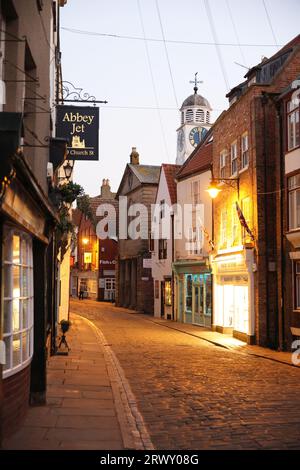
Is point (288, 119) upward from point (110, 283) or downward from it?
upward

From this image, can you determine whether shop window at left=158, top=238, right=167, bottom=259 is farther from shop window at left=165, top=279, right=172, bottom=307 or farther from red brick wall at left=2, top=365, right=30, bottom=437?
red brick wall at left=2, top=365, right=30, bottom=437

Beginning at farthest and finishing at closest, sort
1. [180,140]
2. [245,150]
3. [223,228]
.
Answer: [180,140] < [223,228] < [245,150]

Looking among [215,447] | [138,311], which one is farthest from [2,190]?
[138,311]

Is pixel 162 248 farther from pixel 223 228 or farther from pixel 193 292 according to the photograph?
pixel 223 228

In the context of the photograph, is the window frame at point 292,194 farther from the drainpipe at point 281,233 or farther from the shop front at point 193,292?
the shop front at point 193,292

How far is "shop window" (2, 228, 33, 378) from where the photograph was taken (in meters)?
7.02

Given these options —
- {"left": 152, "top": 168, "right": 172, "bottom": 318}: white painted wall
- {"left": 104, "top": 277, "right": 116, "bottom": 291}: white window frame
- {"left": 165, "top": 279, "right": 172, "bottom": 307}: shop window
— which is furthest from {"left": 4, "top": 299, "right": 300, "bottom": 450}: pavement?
{"left": 104, "top": 277, "right": 116, "bottom": 291}: white window frame

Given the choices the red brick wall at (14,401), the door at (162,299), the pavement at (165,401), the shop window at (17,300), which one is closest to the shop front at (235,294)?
the pavement at (165,401)

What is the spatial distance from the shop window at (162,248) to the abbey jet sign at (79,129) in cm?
2023

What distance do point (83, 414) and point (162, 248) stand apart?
28.0m

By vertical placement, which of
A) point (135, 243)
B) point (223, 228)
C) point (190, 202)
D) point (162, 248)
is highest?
point (190, 202)

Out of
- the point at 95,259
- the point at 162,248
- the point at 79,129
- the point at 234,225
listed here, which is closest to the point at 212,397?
the point at 79,129

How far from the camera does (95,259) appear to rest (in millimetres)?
60281

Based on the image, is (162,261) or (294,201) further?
(162,261)
